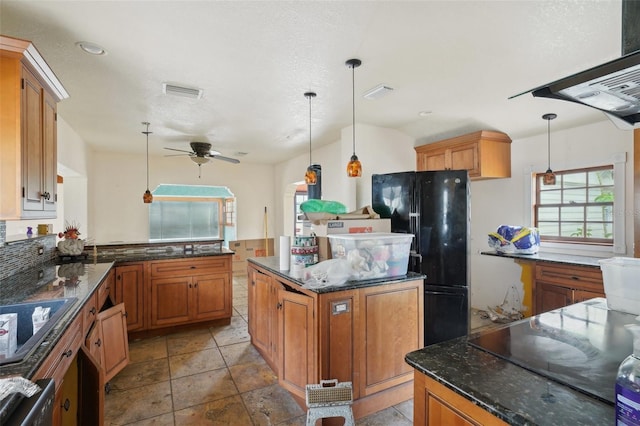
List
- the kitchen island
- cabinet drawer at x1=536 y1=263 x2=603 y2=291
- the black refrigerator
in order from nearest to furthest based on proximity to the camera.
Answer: the kitchen island < cabinet drawer at x1=536 y1=263 x2=603 y2=291 < the black refrigerator

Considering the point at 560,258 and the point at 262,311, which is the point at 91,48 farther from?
the point at 560,258

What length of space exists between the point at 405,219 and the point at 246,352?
2190 millimetres

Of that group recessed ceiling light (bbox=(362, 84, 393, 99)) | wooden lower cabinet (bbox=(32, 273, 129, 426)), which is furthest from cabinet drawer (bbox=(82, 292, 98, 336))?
recessed ceiling light (bbox=(362, 84, 393, 99))

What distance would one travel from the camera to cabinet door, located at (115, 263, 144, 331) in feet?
11.1

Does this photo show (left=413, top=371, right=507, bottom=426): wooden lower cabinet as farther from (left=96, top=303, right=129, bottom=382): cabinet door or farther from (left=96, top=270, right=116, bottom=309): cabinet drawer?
(left=96, top=270, right=116, bottom=309): cabinet drawer

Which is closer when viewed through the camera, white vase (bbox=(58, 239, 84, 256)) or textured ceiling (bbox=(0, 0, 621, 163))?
textured ceiling (bbox=(0, 0, 621, 163))

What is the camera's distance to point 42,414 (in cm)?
94

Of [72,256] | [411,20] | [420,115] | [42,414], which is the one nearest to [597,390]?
[42,414]

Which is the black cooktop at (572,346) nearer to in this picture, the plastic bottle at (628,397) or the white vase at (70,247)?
the plastic bottle at (628,397)

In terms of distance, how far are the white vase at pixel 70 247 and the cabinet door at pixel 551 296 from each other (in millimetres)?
5016

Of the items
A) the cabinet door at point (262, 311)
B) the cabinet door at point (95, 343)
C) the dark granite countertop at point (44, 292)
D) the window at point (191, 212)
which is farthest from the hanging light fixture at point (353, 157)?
the window at point (191, 212)

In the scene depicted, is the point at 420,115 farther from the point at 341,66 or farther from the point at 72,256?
the point at 72,256

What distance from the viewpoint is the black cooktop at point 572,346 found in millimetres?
917

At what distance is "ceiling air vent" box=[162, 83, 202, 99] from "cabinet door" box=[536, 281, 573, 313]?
13.5 ft
